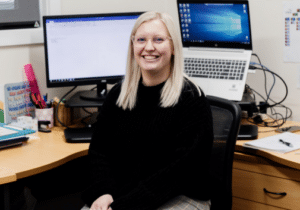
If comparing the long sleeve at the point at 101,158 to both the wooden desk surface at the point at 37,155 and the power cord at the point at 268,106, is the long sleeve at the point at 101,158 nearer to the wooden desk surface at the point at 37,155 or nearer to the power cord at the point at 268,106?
the wooden desk surface at the point at 37,155

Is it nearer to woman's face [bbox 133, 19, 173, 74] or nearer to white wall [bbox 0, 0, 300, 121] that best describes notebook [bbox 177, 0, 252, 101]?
white wall [bbox 0, 0, 300, 121]

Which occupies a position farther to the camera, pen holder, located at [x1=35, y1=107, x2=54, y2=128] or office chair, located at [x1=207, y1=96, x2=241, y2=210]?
pen holder, located at [x1=35, y1=107, x2=54, y2=128]

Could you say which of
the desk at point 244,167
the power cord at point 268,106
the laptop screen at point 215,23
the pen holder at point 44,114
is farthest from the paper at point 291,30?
the pen holder at point 44,114

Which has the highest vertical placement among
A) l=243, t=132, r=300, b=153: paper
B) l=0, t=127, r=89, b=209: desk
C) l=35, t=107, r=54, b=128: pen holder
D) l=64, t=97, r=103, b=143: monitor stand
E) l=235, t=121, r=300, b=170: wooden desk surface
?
l=35, t=107, r=54, b=128: pen holder

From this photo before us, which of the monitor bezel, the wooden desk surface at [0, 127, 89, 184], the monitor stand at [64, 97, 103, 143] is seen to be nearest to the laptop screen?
the monitor bezel

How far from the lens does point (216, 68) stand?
2.23 m

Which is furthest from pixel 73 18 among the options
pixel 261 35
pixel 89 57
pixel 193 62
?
pixel 261 35

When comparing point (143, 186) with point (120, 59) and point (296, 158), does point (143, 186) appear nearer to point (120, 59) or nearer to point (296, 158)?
point (296, 158)

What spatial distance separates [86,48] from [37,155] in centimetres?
62

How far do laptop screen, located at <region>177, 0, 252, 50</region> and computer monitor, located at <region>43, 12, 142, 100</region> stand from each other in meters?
0.32

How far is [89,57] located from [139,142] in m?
0.71

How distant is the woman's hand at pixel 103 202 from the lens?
1494 mm

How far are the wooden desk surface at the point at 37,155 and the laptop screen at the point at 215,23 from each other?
87 cm

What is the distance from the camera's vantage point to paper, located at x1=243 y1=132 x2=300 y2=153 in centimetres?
177
